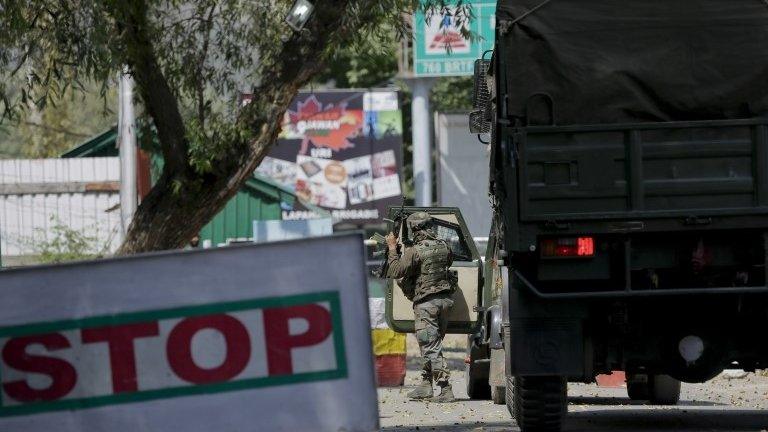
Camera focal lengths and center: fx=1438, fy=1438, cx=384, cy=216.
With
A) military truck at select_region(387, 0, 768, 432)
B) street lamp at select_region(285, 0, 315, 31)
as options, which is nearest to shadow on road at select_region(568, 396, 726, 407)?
military truck at select_region(387, 0, 768, 432)

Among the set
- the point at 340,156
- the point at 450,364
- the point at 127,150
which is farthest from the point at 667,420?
the point at 340,156

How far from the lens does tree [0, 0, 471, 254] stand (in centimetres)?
1388

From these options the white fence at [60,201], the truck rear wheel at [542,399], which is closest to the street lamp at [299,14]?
the truck rear wheel at [542,399]

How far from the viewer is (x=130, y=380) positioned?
675cm

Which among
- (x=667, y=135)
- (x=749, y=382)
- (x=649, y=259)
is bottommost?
(x=749, y=382)

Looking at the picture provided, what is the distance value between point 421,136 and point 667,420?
2478cm

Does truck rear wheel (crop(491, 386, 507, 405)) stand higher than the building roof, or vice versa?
the building roof

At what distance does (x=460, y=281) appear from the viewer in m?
15.0

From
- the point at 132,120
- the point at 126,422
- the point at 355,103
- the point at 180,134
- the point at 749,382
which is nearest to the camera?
the point at 126,422

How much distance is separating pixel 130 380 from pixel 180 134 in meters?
8.37

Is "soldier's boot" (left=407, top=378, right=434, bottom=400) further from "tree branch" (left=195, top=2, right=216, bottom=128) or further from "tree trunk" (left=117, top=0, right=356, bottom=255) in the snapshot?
"tree branch" (left=195, top=2, right=216, bottom=128)

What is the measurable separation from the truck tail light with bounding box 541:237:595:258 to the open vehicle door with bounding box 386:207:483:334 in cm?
567

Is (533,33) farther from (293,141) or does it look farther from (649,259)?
(293,141)

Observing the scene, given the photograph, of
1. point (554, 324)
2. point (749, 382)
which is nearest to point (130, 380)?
point (554, 324)
